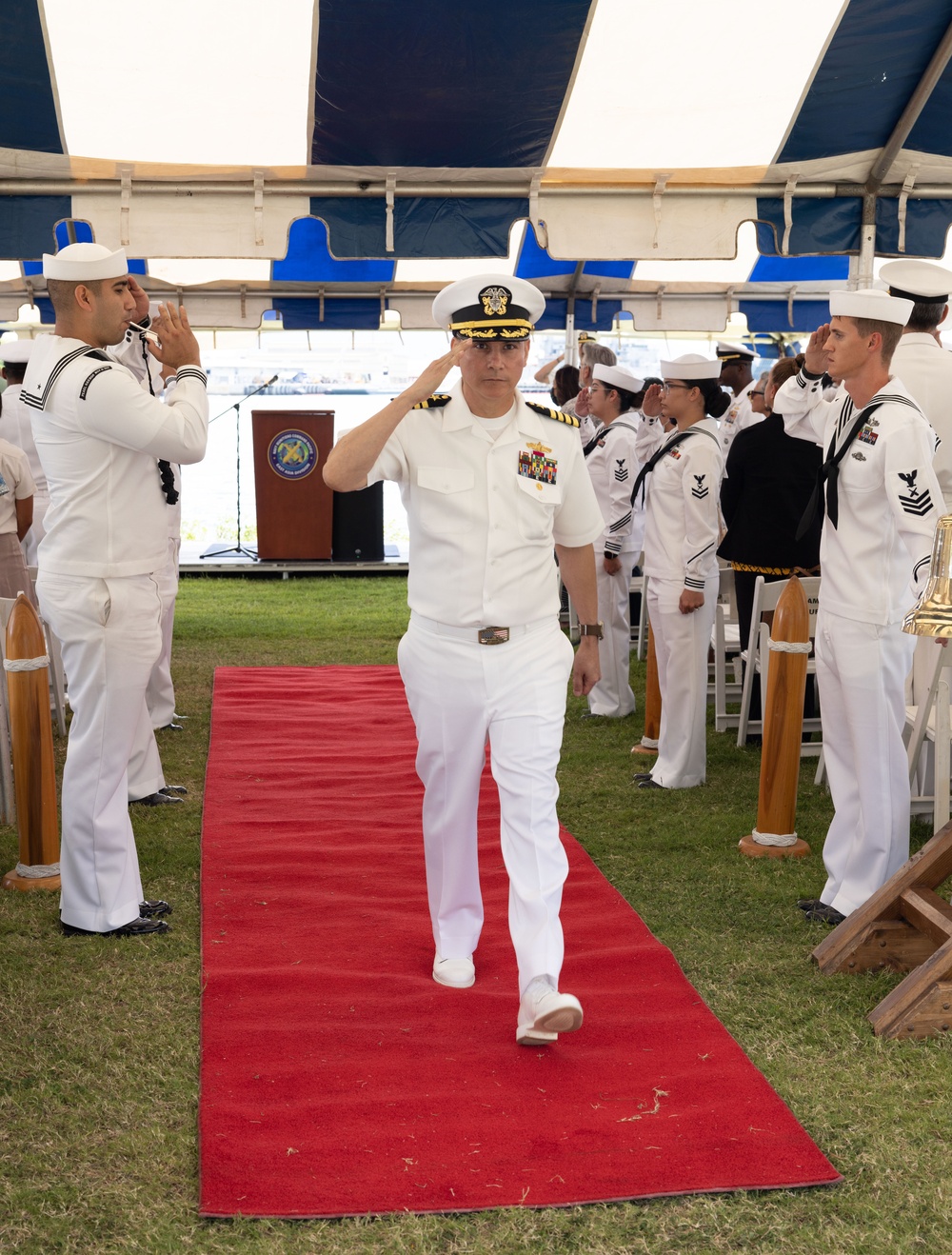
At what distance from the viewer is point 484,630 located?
10.5 feet

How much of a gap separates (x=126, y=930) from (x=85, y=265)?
2052mm

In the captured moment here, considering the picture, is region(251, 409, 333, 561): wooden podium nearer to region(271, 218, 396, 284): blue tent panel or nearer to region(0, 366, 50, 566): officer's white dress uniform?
region(271, 218, 396, 284): blue tent panel

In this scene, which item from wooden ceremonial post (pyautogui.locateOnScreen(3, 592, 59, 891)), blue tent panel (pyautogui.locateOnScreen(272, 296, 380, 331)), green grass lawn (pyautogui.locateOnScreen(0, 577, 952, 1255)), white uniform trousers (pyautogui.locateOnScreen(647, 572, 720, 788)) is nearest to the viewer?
green grass lawn (pyautogui.locateOnScreen(0, 577, 952, 1255))

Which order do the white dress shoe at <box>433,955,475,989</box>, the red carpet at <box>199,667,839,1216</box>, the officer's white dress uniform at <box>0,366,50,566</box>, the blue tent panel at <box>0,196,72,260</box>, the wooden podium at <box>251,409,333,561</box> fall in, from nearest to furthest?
the red carpet at <box>199,667,839,1216</box>, the white dress shoe at <box>433,955,475,989</box>, the blue tent panel at <box>0,196,72,260</box>, the officer's white dress uniform at <box>0,366,50,566</box>, the wooden podium at <box>251,409,333,561</box>

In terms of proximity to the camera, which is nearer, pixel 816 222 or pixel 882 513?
pixel 882 513

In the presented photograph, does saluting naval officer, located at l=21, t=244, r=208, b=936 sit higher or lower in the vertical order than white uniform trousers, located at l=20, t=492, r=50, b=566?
higher

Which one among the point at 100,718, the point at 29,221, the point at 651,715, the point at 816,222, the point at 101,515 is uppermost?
the point at 816,222

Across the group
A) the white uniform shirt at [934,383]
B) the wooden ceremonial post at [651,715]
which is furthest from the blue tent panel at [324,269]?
the white uniform shirt at [934,383]

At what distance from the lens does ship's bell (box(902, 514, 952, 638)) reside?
7.97 feet

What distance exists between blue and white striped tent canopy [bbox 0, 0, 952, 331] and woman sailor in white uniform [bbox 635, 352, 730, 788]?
141 cm

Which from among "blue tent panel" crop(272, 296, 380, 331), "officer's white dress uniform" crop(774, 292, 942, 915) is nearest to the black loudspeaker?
"blue tent panel" crop(272, 296, 380, 331)

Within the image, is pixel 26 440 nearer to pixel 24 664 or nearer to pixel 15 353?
pixel 15 353

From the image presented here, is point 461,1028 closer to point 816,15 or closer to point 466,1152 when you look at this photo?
point 466,1152

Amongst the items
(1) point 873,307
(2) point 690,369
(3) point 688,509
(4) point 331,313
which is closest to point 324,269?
(4) point 331,313
